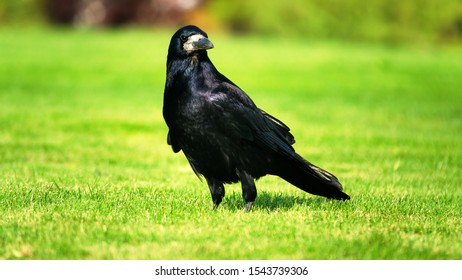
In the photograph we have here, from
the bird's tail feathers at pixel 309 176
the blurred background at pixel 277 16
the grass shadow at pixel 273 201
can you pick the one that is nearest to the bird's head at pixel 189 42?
the bird's tail feathers at pixel 309 176

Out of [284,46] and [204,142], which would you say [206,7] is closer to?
[284,46]

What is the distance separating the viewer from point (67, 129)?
1288 cm

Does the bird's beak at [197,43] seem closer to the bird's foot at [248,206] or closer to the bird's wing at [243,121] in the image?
the bird's wing at [243,121]

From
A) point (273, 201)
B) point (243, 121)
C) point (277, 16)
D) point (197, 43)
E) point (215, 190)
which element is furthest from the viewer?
point (277, 16)

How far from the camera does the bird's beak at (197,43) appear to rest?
577cm

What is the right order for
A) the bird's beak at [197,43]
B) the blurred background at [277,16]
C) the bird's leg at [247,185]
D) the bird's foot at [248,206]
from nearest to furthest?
the bird's beak at [197,43]
the bird's leg at [247,185]
the bird's foot at [248,206]
the blurred background at [277,16]

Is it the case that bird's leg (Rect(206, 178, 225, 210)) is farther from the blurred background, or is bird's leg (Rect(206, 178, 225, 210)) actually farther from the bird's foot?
the blurred background

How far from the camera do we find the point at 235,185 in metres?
8.70

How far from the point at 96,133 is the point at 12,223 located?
698 cm

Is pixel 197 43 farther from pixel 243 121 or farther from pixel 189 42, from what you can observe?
pixel 243 121

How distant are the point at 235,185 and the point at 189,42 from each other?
3103 mm

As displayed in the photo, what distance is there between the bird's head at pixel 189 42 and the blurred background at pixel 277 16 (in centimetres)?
2766

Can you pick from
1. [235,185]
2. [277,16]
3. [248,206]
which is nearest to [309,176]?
[248,206]

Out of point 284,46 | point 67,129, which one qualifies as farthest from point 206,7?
point 67,129
